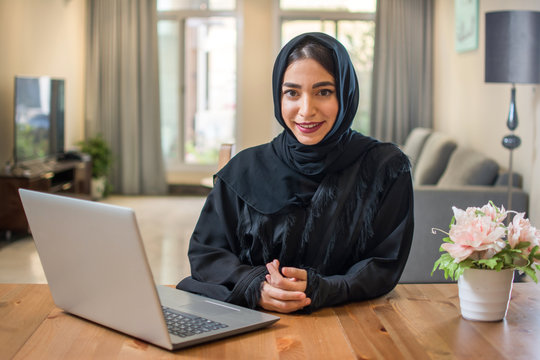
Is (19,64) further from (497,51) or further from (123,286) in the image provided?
(123,286)

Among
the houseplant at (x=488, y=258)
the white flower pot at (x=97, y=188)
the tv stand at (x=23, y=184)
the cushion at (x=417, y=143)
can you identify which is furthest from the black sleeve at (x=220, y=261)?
the white flower pot at (x=97, y=188)

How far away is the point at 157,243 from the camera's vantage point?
5383 mm

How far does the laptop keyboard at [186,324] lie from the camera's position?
3.84 ft

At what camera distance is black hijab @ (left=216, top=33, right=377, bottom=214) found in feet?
5.19

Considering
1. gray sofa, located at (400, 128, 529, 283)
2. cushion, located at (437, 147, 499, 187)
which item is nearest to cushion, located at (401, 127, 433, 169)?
gray sofa, located at (400, 128, 529, 283)

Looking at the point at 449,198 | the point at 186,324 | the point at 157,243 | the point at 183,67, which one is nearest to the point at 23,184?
the point at 157,243

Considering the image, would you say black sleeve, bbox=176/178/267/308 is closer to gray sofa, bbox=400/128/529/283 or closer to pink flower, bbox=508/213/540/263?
pink flower, bbox=508/213/540/263

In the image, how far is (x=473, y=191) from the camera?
150 inches

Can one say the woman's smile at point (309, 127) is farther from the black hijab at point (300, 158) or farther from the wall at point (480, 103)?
the wall at point (480, 103)

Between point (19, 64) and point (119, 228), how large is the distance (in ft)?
18.2

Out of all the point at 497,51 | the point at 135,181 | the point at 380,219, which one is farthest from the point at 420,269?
the point at 135,181

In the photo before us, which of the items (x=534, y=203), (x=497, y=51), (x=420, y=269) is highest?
(x=497, y=51)

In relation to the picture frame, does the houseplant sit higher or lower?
lower

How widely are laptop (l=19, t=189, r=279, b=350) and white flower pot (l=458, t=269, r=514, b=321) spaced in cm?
38
